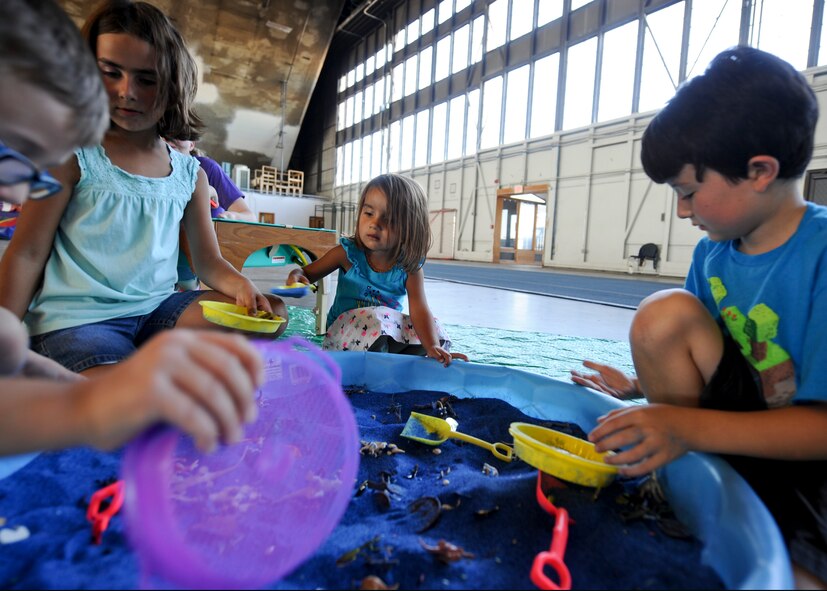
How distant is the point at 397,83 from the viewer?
1116 cm

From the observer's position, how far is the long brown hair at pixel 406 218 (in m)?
1.55

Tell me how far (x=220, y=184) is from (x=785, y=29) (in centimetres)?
613

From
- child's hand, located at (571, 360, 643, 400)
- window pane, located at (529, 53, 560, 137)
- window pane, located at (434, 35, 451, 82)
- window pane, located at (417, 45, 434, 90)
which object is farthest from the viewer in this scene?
window pane, located at (417, 45, 434, 90)

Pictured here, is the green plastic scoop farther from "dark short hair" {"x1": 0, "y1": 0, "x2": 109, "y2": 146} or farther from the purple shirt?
the purple shirt

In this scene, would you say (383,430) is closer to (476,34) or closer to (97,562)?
(97,562)

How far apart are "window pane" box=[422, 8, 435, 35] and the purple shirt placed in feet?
30.1

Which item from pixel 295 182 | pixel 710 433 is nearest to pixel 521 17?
pixel 295 182

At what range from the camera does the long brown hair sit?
1.55 m

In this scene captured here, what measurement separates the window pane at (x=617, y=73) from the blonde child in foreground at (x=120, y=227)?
696 centimetres

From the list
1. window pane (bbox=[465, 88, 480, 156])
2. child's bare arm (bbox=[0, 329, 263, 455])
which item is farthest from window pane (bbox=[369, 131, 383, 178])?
child's bare arm (bbox=[0, 329, 263, 455])

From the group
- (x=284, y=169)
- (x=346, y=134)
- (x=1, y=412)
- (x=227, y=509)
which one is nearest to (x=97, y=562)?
(x=227, y=509)

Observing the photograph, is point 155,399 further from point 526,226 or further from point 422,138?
point 526,226

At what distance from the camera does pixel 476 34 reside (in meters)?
9.11

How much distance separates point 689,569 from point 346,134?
44.8 ft
